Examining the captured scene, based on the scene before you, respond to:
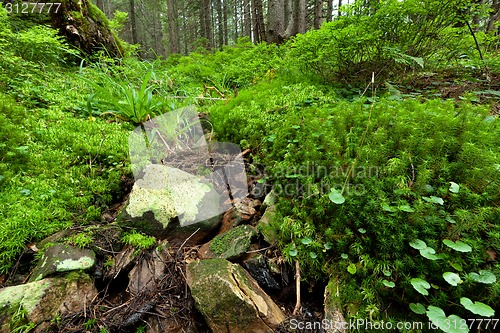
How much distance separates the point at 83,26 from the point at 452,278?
732 centimetres

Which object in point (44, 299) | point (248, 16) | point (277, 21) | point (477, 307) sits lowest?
point (44, 299)

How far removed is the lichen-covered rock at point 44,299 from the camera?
143 centimetres

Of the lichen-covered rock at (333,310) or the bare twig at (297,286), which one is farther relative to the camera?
the bare twig at (297,286)

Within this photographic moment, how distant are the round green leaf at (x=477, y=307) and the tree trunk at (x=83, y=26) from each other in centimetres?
680

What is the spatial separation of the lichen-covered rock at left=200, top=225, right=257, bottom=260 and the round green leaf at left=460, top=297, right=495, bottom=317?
1269 millimetres

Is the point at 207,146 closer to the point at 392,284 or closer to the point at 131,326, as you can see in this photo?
the point at 131,326

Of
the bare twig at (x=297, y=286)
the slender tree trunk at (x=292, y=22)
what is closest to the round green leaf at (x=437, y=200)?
the bare twig at (x=297, y=286)

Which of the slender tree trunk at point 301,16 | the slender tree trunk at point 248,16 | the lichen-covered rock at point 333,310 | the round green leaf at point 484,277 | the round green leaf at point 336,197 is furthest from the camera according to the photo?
the slender tree trunk at point 248,16

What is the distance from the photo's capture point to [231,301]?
1497 mm

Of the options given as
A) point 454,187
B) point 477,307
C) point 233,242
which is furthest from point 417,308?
point 233,242

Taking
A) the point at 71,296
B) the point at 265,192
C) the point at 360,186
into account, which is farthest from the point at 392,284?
the point at 71,296

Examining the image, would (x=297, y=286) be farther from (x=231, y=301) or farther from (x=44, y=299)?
(x=44, y=299)

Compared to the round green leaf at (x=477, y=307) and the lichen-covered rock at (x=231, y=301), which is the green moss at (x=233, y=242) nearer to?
the lichen-covered rock at (x=231, y=301)

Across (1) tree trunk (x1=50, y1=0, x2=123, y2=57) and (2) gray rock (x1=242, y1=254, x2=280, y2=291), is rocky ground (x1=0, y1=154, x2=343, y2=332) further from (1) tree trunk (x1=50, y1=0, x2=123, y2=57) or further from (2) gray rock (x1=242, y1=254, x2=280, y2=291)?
(1) tree trunk (x1=50, y1=0, x2=123, y2=57)
